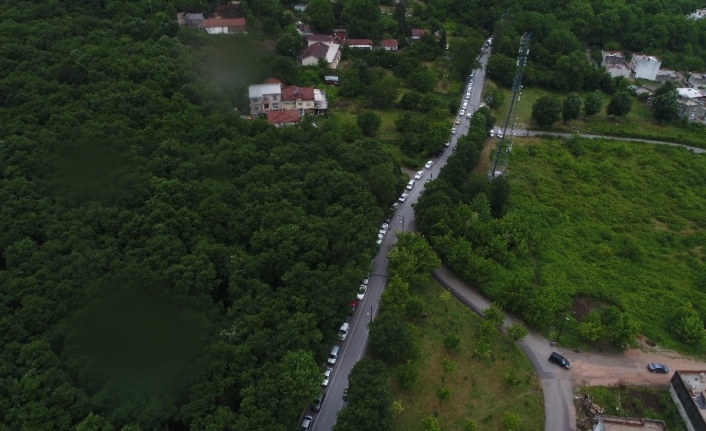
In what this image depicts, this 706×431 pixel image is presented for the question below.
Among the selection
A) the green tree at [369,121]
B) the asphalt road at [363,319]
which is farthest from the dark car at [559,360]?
the green tree at [369,121]

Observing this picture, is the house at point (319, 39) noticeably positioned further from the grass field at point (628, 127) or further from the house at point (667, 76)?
the house at point (667, 76)

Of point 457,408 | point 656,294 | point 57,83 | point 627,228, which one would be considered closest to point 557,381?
point 457,408

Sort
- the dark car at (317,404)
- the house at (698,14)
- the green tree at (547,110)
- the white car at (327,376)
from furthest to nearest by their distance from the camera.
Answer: the house at (698,14) → the green tree at (547,110) → the white car at (327,376) → the dark car at (317,404)

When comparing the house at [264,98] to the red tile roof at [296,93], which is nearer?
the house at [264,98]

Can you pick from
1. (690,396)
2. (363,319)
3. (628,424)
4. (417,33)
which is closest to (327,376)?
(363,319)

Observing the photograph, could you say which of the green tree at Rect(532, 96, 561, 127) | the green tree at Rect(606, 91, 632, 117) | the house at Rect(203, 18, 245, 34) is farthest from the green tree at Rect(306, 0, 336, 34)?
the green tree at Rect(606, 91, 632, 117)
